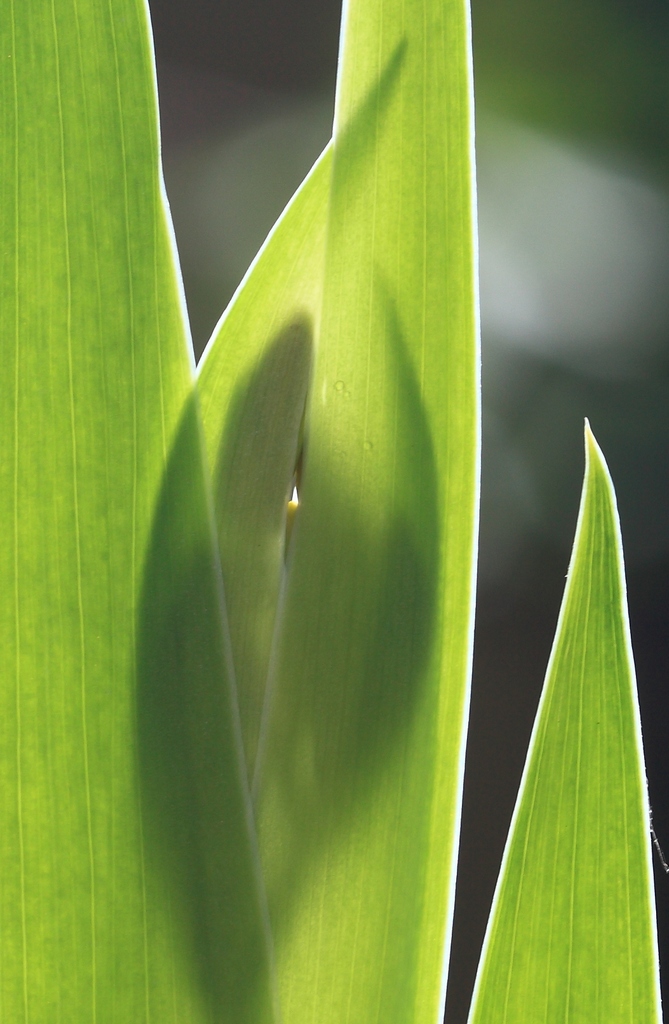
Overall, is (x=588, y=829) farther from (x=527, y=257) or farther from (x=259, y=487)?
(x=527, y=257)

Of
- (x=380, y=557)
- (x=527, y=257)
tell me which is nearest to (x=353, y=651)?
(x=380, y=557)

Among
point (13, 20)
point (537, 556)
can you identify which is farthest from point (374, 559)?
point (537, 556)

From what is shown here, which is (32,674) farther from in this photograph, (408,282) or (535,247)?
(535,247)

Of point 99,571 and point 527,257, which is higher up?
point 527,257

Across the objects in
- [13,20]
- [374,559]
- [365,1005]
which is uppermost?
[13,20]

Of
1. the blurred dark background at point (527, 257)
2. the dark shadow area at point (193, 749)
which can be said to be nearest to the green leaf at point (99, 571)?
the dark shadow area at point (193, 749)

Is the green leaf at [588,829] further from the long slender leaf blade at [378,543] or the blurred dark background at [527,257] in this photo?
the blurred dark background at [527,257]
